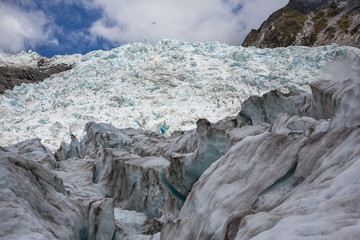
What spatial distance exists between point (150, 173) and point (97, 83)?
84.2 feet

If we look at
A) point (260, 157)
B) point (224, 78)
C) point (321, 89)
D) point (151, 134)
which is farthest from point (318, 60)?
point (260, 157)

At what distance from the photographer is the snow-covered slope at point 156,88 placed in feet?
85.6

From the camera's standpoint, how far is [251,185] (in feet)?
13.8

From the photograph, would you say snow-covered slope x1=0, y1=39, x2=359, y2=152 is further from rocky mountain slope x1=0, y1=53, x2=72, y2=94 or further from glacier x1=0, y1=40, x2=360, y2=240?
rocky mountain slope x1=0, y1=53, x2=72, y2=94

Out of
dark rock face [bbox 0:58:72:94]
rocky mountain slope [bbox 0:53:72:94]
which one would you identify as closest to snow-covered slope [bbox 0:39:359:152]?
dark rock face [bbox 0:58:72:94]

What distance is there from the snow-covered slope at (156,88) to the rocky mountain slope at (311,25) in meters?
22.5

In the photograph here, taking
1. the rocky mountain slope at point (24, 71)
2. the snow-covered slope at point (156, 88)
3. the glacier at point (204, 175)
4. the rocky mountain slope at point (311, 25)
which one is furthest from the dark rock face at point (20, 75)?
the rocky mountain slope at point (311, 25)

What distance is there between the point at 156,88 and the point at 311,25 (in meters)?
44.5

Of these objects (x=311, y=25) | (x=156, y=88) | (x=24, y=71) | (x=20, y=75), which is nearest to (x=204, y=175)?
(x=156, y=88)

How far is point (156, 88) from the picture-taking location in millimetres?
31750

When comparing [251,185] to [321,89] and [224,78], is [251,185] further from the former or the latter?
[224,78]

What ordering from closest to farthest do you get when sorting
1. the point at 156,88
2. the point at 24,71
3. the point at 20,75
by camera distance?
the point at 156,88
the point at 20,75
the point at 24,71

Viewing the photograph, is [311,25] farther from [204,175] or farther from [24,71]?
[204,175]

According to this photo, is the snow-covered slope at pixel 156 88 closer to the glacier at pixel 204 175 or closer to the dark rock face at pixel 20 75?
the glacier at pixel 204 175
